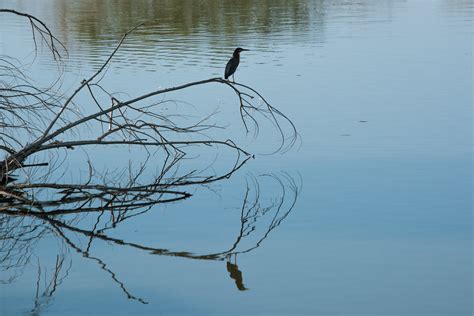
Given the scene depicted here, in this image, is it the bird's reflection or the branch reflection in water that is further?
the branch reflection in water

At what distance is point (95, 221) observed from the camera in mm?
6738

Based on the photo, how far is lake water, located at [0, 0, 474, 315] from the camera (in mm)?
5254

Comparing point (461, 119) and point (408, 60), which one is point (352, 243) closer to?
point (461, 119)

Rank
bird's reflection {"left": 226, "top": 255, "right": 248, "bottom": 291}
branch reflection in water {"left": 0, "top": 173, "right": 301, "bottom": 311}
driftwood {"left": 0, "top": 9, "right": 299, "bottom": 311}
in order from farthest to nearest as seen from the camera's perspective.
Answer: driftwood {"left": 0, "top": 9, "right": 299, "bottom": 311}
branch reflection in water {"left": 0, "top": 173, "right": 301, "bottom": 311}
bird's reflection {"left": 226, "top": 255, "right": 248, "bottom": 291}

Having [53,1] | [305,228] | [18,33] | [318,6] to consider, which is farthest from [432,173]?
[53,1]

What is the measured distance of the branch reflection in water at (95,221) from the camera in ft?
19.2

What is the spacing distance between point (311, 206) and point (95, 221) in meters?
1.49

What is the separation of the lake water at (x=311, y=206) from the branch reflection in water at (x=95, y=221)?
0.03 m

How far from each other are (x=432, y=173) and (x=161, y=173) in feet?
6.95

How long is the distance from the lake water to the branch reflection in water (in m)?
0.03

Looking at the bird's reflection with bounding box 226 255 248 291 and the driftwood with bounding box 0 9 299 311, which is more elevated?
the driftwood with bounding box 0 9 299 311

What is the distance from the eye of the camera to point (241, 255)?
598cm

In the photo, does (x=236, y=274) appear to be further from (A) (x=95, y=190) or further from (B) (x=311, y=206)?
(A) (x=95, y=190)

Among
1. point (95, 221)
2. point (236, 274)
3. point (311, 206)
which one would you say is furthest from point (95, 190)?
point (236, 274)
